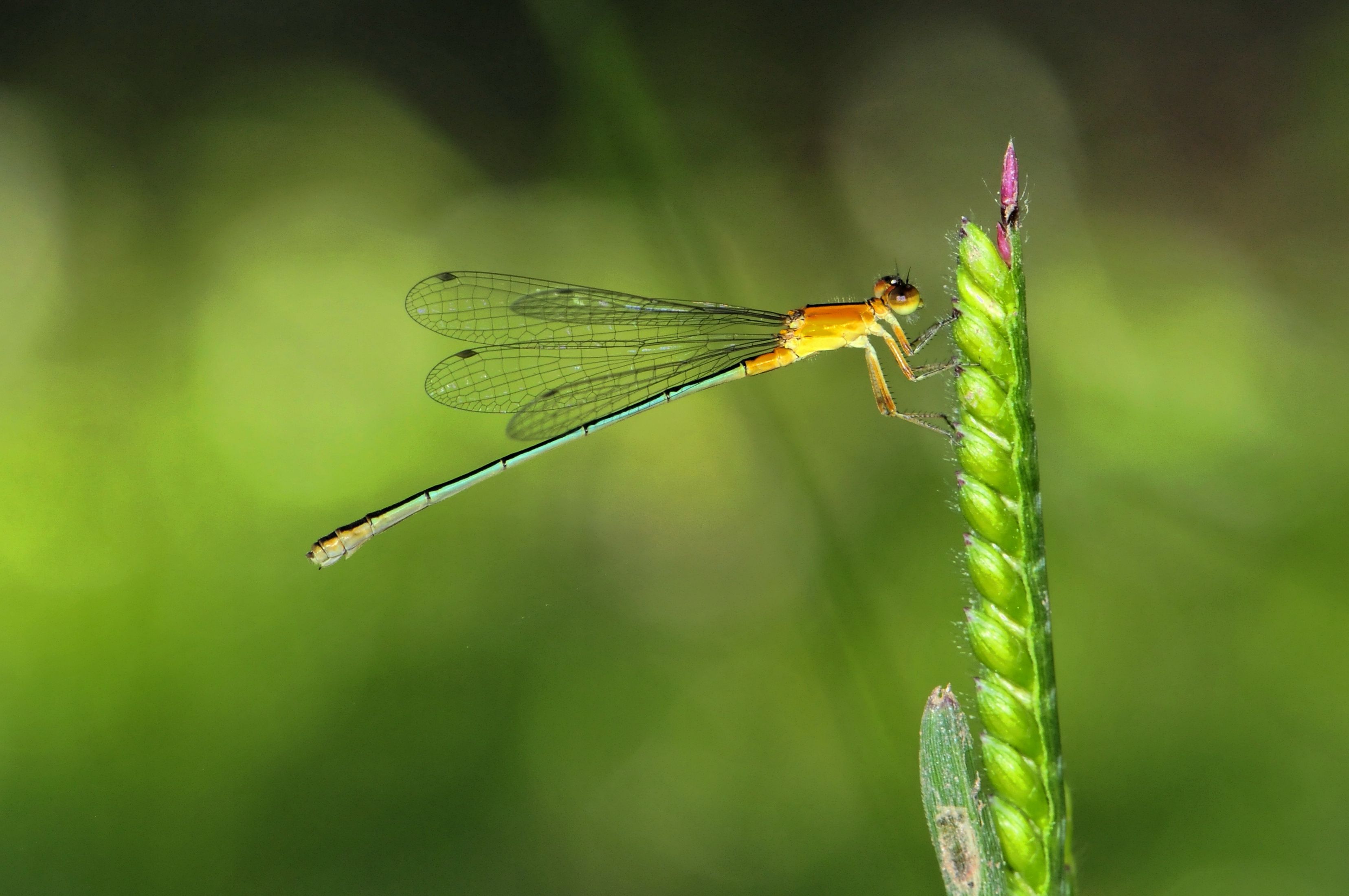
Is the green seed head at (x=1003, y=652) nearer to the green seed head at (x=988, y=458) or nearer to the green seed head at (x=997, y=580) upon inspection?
the green seed head at (x=997, y=580)

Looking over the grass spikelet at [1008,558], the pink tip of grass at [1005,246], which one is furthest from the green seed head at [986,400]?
the pink tip of grass at [1005,246]

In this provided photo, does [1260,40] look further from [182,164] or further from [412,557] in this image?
[182,164]

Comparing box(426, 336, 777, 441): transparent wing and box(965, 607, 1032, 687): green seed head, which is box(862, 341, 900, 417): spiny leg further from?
box(965, 607, 1032, 687): green seed head

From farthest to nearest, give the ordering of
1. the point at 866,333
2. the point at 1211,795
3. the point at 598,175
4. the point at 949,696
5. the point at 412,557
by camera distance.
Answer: the point at 598,175, the point at 412,557, the point at 866,333, the point at 1211,795, the point at 949,696

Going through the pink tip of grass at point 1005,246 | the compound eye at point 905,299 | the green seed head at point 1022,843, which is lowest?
the green seed head at point 1022,843

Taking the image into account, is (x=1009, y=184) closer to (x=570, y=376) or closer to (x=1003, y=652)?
(x=1003, y=652)

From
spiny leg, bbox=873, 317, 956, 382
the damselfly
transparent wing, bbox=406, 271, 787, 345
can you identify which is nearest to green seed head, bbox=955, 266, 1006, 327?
spiny leg, bbox=873, 317, 956, 382

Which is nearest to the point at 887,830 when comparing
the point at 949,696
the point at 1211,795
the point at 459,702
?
the point at 1211,795
